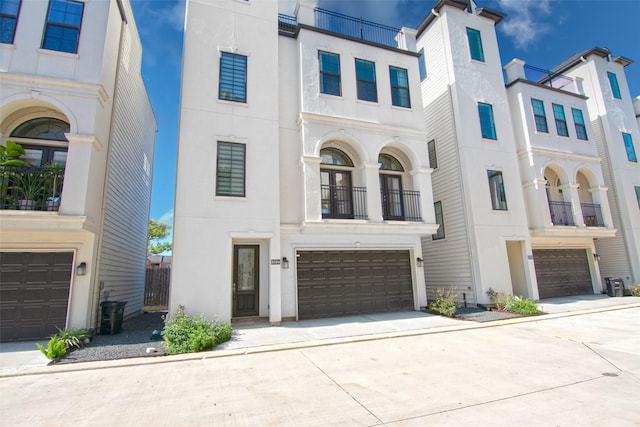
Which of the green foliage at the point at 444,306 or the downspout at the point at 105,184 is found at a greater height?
the downspout at the point at 105,184

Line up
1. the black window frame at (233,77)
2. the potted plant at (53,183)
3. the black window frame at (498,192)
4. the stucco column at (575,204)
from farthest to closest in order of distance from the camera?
the stucco column at (575,204) < the black window frame at (498,192) < the black window frame at (233,77) < the potted plant at (53,183)

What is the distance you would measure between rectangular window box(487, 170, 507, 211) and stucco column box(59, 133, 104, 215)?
13.9 meters

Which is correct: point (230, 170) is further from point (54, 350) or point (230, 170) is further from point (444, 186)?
point (444, 186)

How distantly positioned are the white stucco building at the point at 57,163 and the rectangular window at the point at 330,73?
649 cm

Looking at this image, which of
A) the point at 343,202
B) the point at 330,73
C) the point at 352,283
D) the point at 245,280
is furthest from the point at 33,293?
the point at 330,73

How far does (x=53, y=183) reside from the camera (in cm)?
793

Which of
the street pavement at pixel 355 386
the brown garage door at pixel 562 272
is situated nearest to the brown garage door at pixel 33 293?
the street pavement at pixel 355 386

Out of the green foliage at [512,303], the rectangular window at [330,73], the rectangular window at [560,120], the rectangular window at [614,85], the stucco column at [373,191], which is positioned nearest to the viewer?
the green foliage at [512,303]

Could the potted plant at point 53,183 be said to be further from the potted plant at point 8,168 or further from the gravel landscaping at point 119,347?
the gravel landscaping at point 119,347

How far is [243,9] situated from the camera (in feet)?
35.2

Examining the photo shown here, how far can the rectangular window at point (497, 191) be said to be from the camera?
43.1 ft

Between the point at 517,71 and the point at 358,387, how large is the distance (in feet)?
54.6

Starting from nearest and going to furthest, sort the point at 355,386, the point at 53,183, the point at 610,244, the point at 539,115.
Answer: the point at 355,386, the point at 53,183, the point at 539,115, the point at 610,244

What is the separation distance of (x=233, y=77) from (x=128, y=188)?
5.56m
